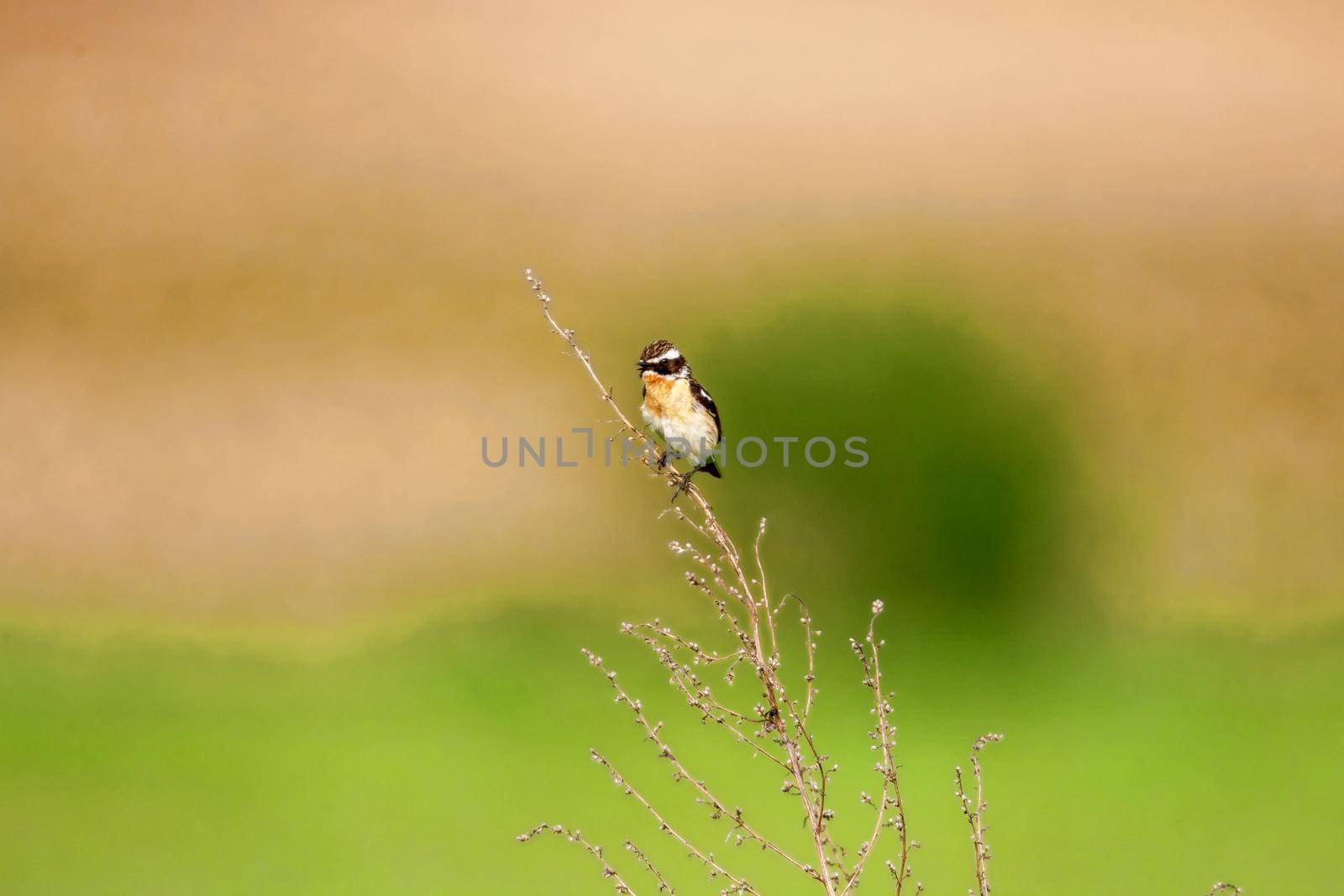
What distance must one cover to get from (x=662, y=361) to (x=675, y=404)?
0.57 ft

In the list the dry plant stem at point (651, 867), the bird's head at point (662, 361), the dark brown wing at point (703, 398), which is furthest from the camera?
the dark brown wing at point (703, 398)

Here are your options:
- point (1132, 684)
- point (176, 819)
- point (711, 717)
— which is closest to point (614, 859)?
point (176, 819)

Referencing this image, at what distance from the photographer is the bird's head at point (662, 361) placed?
168 inches

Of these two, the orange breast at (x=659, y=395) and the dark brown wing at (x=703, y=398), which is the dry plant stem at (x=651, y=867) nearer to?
the orange breast at (x=659, y=395)

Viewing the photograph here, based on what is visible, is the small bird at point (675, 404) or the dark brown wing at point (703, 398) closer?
the small bird at point (675, 404)

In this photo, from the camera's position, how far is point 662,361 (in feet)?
14.0

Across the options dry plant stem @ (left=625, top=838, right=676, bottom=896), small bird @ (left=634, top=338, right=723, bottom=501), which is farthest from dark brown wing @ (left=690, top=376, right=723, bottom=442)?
dry plant stem @ (left=625, top=838, right=676, bottom=896)

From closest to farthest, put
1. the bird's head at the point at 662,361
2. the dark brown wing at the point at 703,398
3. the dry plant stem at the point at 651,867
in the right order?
the dry plant stem at the point at 651,867
the bird's head at the point at 662,361
the dark brown wing at the point at 703,398

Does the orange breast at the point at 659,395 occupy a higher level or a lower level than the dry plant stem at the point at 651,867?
higher

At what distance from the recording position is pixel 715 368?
26.5 ft

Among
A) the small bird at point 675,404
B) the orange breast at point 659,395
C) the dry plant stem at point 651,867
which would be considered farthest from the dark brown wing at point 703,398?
the dry plant stem at point 651,867

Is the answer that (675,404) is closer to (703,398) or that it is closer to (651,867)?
(703,398)

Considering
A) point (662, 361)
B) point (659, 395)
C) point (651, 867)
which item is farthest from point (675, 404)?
point (651, 867)

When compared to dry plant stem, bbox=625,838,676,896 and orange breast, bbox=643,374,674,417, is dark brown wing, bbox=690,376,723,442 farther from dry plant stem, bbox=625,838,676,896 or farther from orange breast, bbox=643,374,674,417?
dry plant stem, bbox=625,838,676,896
